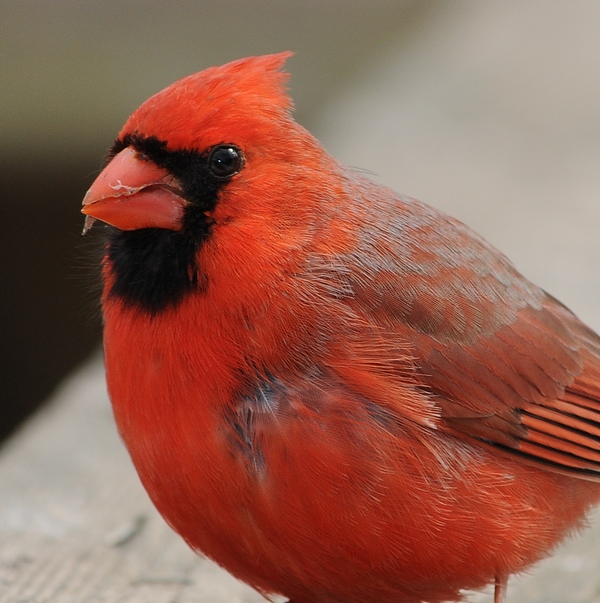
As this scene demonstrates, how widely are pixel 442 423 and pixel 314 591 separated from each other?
0.49 meters

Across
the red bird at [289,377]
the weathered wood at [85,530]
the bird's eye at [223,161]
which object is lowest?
the weathered wood at [85,530]

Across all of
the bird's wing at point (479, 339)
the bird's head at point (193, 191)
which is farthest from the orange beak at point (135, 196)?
the bird's wing at point (479, 339)

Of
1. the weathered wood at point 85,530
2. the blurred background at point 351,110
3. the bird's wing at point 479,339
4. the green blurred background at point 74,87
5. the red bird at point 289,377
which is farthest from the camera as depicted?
the green blurred background at point 74,87

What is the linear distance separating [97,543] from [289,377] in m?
1.07

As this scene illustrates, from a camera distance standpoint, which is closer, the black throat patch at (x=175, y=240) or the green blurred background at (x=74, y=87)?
the black throat patch at (x=175, y=240)

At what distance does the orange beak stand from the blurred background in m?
1.50

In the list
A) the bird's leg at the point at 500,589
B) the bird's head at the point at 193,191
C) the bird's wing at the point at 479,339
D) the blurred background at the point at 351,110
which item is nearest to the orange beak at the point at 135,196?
the bird's head at the point at 193,191

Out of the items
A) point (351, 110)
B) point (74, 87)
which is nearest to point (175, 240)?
point (351, 110)

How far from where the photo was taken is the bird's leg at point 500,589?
2695 millimetres

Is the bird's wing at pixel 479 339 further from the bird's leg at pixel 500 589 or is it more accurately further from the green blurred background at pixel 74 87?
the green blurred background at pixel 74 87

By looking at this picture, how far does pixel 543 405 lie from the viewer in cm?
283

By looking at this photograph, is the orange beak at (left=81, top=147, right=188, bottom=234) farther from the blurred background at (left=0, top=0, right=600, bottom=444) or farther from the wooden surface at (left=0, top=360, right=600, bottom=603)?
the blurred background at (left=0, top=0, right=600, bottom=444)

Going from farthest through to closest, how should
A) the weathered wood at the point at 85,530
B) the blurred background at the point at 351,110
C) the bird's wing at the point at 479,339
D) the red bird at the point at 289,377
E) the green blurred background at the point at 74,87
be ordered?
the green blurred background at the point at 74,87 < the blurred background at the point at 351,110 < the weathered wood at the point at 85,530 < the bird's wing at the point at 479,339 < the red bird at the point at 289,377

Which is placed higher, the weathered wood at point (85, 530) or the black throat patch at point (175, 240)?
the black throat patch at point (175, 240)
